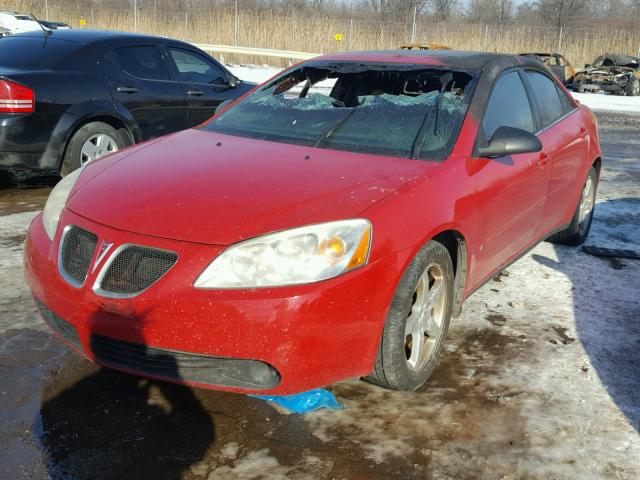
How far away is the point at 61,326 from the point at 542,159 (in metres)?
2.90

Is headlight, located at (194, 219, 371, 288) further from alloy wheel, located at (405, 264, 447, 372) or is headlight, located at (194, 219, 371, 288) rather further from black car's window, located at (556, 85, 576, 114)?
black car's window, located at (556, 85, 576, 114)

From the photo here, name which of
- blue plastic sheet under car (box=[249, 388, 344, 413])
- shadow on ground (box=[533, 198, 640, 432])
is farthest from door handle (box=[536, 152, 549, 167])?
blue plastic sheet under car (box=[249, 388, 344, 413])

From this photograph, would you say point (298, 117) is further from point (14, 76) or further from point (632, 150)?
point (632, 150)

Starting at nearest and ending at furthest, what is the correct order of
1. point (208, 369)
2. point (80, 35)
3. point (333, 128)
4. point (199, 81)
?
1. point (208, 369)
2. point (333, 128)
3. point (80, 35)
4. point (199, 81)

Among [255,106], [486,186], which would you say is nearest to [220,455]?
[486,186]

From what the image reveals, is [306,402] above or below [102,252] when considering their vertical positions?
below

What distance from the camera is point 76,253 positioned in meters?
2.89

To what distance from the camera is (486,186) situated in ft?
11.5

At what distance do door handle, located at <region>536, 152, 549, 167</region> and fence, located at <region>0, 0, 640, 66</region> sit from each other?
28052 mm

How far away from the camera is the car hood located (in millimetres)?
2740

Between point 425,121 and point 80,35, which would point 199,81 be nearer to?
point 80,35

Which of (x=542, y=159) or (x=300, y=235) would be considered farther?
(x=542, y=159)

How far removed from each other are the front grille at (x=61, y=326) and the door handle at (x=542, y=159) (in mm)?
2774

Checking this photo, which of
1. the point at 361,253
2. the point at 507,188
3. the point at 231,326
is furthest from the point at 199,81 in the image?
the point at 231,326
